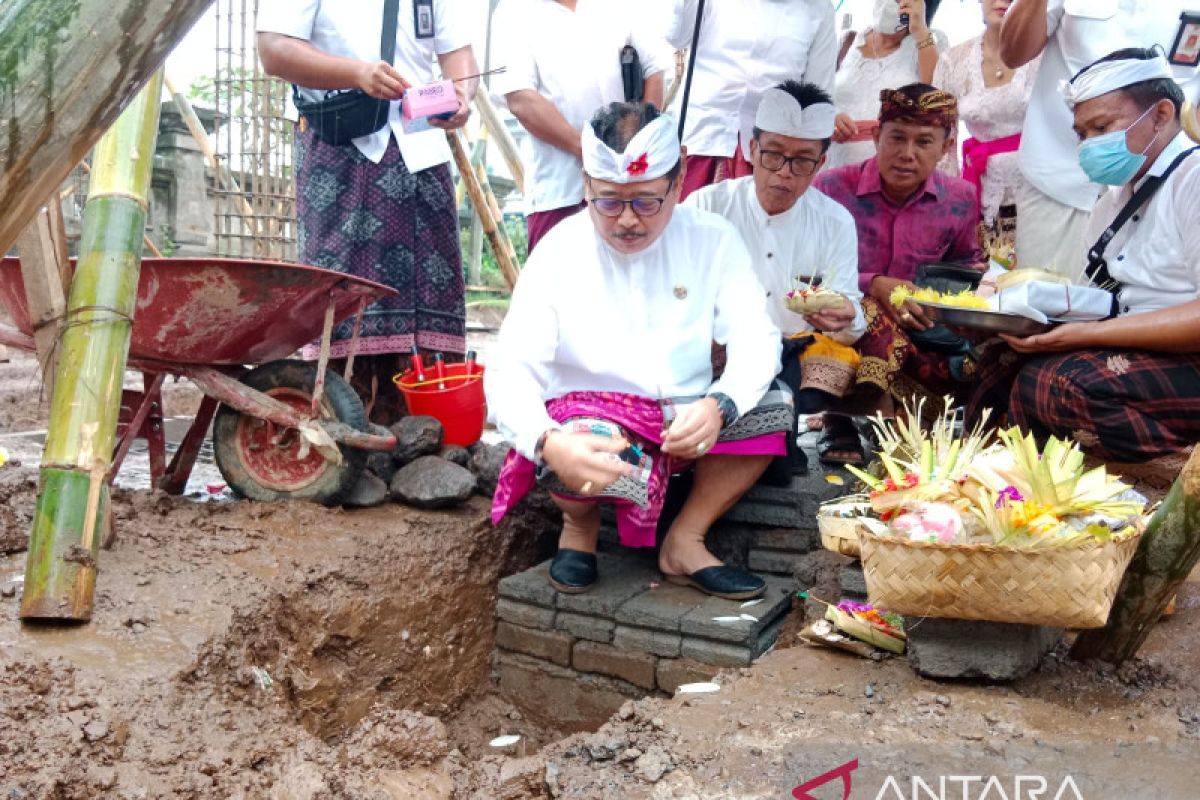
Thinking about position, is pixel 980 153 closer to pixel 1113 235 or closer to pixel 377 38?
pixel 1113 235

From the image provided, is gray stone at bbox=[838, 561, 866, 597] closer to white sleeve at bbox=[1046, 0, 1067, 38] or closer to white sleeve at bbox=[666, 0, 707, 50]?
white sleeve at bbox=[1046, 0, 1067, 38]

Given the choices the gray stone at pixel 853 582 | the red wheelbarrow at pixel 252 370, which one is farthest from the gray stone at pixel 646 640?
the red wheelbarrow at pixel 252 370

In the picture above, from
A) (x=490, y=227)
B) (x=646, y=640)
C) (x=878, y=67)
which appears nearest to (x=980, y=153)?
(x=878, y=67)

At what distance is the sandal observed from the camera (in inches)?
173

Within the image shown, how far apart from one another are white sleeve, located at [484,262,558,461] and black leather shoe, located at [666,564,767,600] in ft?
2.60

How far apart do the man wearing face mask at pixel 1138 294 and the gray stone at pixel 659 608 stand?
53.8 inches

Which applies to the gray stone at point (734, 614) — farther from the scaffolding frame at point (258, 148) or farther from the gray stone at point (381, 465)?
the scaffolding frame at point (258, 148)

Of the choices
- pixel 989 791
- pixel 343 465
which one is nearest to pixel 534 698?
pixel 343 465

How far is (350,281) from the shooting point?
12.5ft

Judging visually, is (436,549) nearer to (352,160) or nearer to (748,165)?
(352,160)

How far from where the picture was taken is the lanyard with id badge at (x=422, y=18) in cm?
430

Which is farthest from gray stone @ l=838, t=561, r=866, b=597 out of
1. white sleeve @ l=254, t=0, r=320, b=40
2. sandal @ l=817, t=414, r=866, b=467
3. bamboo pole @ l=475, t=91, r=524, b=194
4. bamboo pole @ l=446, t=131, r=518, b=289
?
bamboo pole @ l=475, t=91, r=524, b=194

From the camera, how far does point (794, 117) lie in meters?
4.01

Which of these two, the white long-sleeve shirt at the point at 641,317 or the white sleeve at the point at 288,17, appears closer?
the white long-sleeve shirt at the point at 641,317
